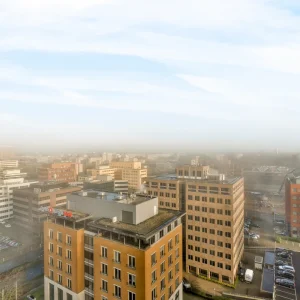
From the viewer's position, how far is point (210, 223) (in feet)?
62.2

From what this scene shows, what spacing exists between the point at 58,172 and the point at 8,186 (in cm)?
1146

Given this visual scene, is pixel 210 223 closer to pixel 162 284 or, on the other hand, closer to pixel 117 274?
pixel 162 284

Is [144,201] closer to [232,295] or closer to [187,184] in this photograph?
[187,184]

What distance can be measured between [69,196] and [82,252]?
128 inches

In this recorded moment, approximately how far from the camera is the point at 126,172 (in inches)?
2175

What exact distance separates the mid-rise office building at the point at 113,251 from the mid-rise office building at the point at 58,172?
32387mm

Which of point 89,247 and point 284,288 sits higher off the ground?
point 89,247

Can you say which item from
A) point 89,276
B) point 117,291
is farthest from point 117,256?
point 89,276

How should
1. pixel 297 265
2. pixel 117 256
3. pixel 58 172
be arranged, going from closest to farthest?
pixel 117 256
pixel 297 265
pixel 58 172

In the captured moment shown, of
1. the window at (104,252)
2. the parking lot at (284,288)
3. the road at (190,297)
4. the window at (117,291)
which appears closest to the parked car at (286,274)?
the parking lot at (284,288)

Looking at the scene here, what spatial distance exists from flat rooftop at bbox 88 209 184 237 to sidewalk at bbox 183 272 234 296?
8.29 meters

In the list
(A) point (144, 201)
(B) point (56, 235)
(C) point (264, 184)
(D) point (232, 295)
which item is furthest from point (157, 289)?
(C) point (264, 184)

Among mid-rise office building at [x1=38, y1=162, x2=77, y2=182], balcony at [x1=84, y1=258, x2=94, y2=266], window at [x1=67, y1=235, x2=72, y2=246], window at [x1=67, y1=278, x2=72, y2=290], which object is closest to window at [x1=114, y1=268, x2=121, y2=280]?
balcony at [x1=84, y1=258, x2=94, y2=266]

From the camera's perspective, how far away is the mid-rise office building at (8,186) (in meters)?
32.4
